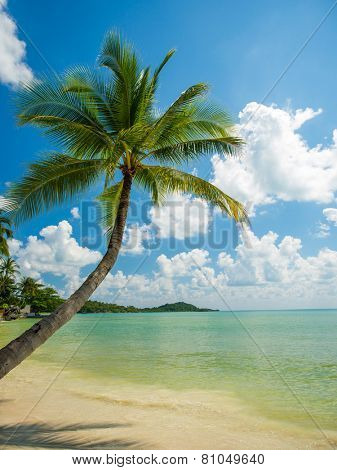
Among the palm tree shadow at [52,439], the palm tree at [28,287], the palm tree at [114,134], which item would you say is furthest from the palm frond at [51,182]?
the palm tree at [28,287]

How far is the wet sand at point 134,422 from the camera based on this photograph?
654cm

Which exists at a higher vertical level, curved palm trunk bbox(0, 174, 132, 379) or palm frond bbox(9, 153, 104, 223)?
palm frond bbox(9, 153, 104, 223)

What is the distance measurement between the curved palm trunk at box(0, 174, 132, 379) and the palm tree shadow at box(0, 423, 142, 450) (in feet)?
6.30

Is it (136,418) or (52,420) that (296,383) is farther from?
(52,420)

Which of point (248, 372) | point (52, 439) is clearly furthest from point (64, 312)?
point (248, 372)

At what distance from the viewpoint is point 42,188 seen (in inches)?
316

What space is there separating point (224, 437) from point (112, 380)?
24.1ft

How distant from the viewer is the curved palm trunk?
4879 mm

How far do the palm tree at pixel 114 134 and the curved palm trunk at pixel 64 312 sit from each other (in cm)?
3

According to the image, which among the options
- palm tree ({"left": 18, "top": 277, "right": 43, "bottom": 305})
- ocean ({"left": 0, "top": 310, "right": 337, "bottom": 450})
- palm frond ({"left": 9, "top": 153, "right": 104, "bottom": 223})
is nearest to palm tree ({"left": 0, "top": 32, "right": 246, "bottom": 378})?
palm frond ({"left": 9, "top": 153, "right": 104, "bottom": 223})

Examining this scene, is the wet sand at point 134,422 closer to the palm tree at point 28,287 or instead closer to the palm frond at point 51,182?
the palm frond at point 51,182

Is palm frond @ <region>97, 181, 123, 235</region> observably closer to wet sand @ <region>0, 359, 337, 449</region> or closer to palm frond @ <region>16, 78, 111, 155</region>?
palm frond @ <region>16, 78, 111, 155</region>

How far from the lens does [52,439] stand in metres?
6.48
